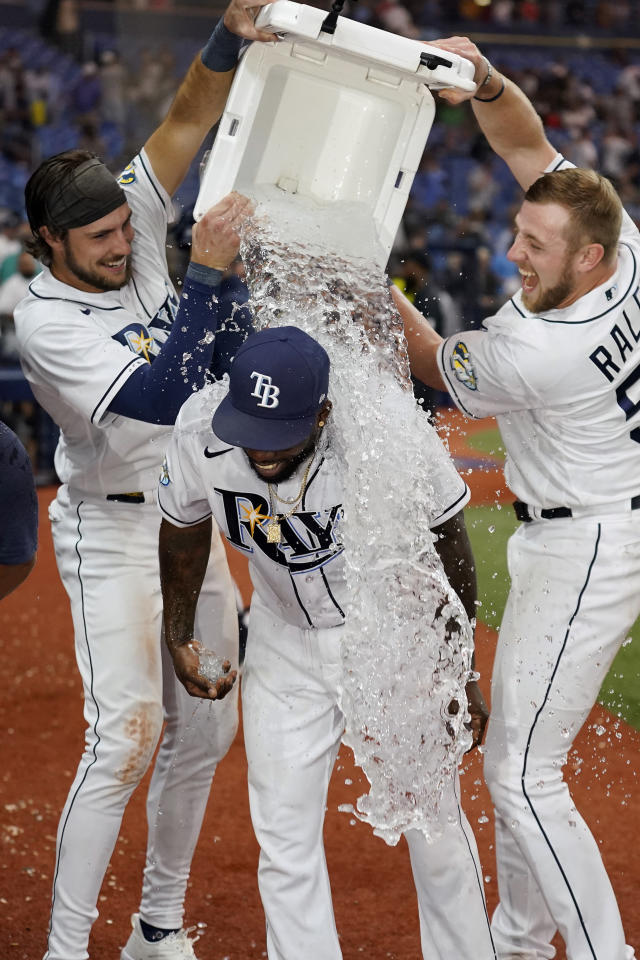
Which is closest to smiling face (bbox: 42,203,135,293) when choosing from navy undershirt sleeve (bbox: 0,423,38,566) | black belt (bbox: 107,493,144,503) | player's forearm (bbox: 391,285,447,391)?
navy undershirt sleeve (bbox: 0,423,38,566)

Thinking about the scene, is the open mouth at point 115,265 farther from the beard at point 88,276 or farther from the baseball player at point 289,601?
the baseball player at point 289,601

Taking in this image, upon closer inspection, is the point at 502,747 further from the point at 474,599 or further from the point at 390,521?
the point at 390,521

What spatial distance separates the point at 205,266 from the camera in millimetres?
3113

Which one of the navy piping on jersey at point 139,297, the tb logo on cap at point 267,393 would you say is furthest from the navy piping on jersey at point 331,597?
the navy piping on jersey at point 139,297

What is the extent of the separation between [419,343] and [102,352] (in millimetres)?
933

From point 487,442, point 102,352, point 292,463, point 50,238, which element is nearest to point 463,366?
point 292,463

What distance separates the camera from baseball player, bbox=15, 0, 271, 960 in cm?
328

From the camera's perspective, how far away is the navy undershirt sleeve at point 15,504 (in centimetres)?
334

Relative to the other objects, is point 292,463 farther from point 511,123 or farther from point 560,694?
point 511,123

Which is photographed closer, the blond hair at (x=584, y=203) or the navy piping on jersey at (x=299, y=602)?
the navy piping on jersey at (x=299, y=602)

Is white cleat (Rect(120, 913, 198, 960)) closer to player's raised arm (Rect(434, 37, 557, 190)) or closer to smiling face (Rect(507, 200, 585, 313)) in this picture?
smiling face (Rect(507, 200, 585, 313))

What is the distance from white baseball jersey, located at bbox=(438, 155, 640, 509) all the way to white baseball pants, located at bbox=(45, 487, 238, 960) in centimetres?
102

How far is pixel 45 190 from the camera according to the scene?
3.47m

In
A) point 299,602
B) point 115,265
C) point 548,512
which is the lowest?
point 299,602
